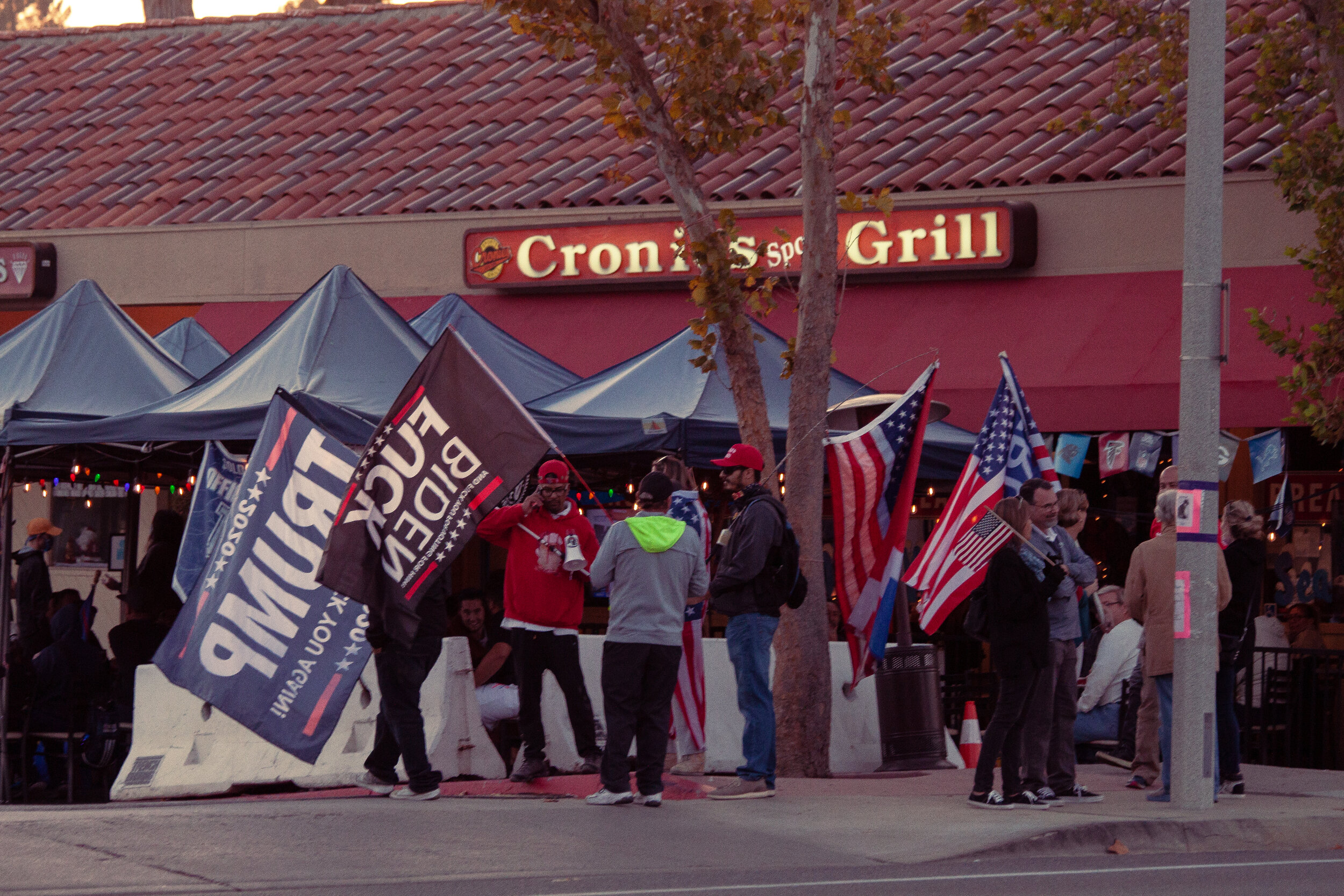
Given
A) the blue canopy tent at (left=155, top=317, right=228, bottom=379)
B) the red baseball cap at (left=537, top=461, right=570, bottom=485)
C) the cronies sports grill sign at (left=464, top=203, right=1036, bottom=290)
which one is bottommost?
the red baseball cap at (left=537, top=461, right=570, bottom=485)

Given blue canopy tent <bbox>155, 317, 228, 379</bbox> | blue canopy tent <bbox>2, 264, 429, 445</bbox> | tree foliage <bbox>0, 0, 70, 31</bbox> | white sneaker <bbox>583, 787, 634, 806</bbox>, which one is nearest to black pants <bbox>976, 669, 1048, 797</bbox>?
white sneaker <bbox>583, 787, 634, 806</bbox>

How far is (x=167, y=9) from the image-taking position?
26781mm

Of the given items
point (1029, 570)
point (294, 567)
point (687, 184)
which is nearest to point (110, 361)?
point (294, 567)

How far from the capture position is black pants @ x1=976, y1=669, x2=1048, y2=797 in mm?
9594

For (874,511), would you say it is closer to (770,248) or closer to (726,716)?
(726,716)

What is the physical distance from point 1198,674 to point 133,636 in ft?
22.4

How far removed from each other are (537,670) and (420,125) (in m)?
11.6

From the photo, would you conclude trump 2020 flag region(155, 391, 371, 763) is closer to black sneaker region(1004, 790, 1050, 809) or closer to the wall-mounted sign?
black sneaker region(1004, 790, 1050, 809)

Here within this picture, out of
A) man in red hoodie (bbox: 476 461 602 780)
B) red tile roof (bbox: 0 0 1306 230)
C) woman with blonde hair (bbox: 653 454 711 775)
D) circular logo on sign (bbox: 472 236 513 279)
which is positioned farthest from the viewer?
circular logo on sign (bbox: 472 236 513 279)

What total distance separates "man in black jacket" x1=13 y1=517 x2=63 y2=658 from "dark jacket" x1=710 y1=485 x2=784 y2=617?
21.5 ft

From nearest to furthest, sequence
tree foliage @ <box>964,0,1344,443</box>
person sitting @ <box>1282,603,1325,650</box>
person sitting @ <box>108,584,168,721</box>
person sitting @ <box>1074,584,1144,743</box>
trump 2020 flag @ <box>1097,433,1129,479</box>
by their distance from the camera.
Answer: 1. person sitting @ <box>108,584,168,721</box>
2. person sitting @ <box>1074,584,1144,743</box>
3. tree foliage @ <box>964,0,1344,443</box>
4. person sitting @ <box>1282,603,1325,650</box>
5. trump 2020 flag @ <box>1097,433,1129,479</box>

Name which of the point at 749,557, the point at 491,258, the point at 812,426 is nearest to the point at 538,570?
the point at 749,557

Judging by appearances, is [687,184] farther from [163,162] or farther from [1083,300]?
[163,162]

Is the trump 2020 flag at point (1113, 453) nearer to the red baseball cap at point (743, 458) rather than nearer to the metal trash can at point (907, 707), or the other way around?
the metal trash can at point (907, 707)
